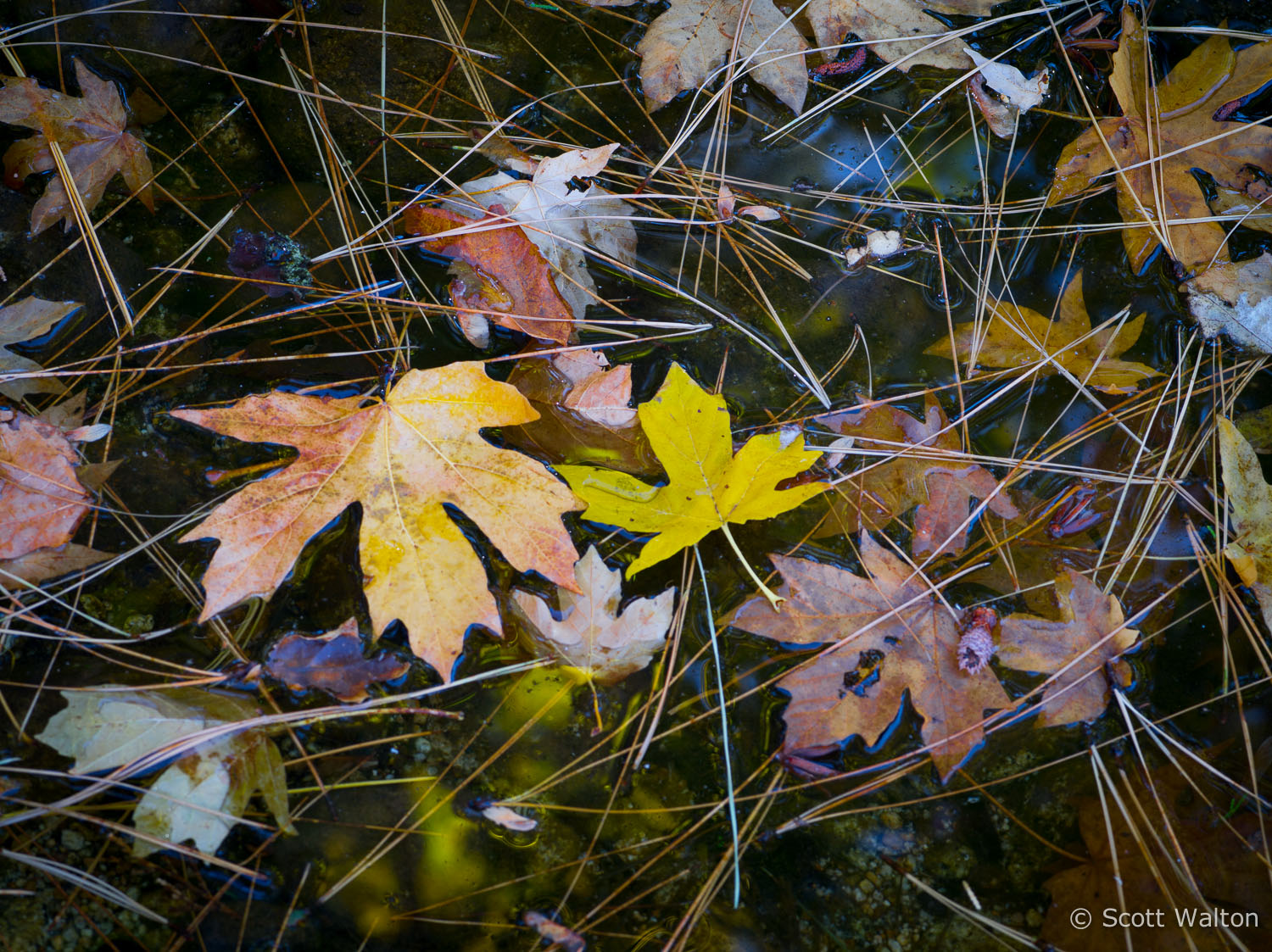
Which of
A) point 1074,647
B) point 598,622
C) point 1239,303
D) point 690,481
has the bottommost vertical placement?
point 1074,647

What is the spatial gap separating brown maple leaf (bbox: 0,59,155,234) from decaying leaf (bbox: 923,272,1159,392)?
237cm

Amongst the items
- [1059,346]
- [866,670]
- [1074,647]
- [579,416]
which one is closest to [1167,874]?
[1074,647]

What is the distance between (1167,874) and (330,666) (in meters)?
2.13

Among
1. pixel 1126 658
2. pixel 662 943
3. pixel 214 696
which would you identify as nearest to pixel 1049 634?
pixel 1126 658

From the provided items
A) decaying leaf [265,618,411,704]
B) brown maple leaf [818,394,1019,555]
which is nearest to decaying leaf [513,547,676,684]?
decaying leaf [265,618,411,704]

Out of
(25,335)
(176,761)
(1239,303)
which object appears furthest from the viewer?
(1239,303)

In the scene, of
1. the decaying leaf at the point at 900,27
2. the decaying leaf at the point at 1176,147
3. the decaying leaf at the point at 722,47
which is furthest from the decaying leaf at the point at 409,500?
the decaying leaf at the point at 1176,147

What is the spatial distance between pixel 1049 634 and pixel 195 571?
7.09 ft

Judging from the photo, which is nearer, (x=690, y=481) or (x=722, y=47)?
(x=690, y=481)

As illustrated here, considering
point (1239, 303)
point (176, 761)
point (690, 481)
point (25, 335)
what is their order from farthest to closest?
point (1239, 303) → point (25, 335) → point (690, 481) → point (176, 761)

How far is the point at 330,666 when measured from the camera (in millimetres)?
1644

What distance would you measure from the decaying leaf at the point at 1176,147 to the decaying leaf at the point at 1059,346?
251 mm

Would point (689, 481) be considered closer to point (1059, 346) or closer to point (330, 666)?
point (330, 666)

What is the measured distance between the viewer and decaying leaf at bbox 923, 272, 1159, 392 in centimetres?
191
